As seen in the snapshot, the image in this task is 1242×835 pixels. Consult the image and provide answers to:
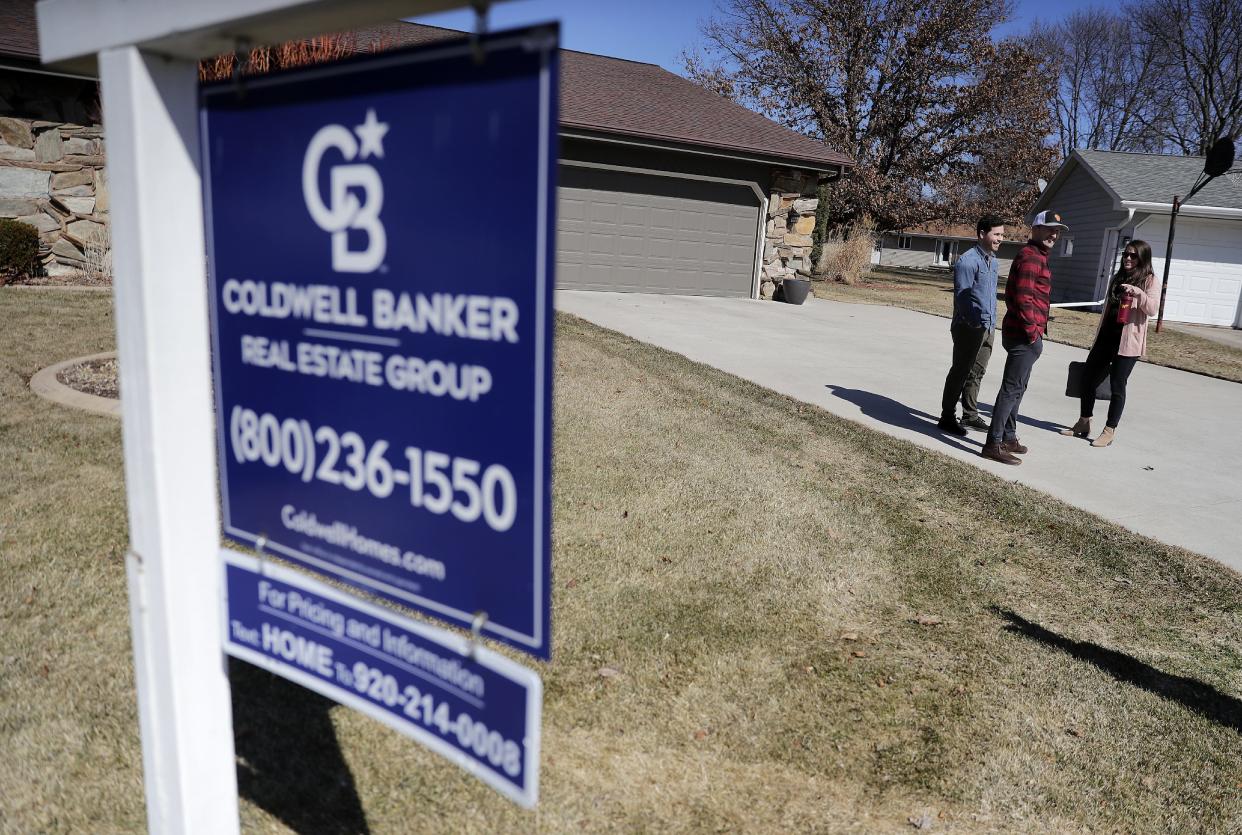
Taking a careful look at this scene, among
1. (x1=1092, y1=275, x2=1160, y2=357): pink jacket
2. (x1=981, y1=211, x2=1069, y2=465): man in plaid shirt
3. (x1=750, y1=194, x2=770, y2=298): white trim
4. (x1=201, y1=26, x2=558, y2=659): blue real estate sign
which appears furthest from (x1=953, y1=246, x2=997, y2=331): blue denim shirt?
(x1=750, y1=194, x2=770, y2=298): white trim

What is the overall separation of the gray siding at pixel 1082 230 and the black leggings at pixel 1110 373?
15.5m

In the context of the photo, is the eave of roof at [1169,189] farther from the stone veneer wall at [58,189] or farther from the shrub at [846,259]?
the stone veneer wall at [58,189]

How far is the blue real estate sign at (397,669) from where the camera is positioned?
1.53 m

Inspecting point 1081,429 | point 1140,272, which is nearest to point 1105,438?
point 1081,429

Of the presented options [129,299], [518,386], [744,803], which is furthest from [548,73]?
[744,803]

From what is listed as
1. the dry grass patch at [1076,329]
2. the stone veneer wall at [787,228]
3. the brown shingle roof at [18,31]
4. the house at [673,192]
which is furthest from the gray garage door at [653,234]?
the brown shingle roof at [18,31]

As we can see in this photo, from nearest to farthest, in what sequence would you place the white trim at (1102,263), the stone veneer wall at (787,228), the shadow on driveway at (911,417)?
the shadow on driveway at (911,417) → the stone veneer wall at (787,228) → the white trim at (1102,263)

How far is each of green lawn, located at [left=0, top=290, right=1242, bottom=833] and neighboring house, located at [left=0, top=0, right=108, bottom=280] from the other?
817 centimetres

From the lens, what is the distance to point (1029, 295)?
6609 mm

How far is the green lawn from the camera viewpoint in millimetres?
2797

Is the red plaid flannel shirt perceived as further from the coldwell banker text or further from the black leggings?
the coldwell banker text

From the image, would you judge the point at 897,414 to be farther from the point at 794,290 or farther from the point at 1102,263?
the point at 1102,263

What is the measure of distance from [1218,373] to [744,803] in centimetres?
1305

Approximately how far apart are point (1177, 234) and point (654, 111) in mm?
13065
